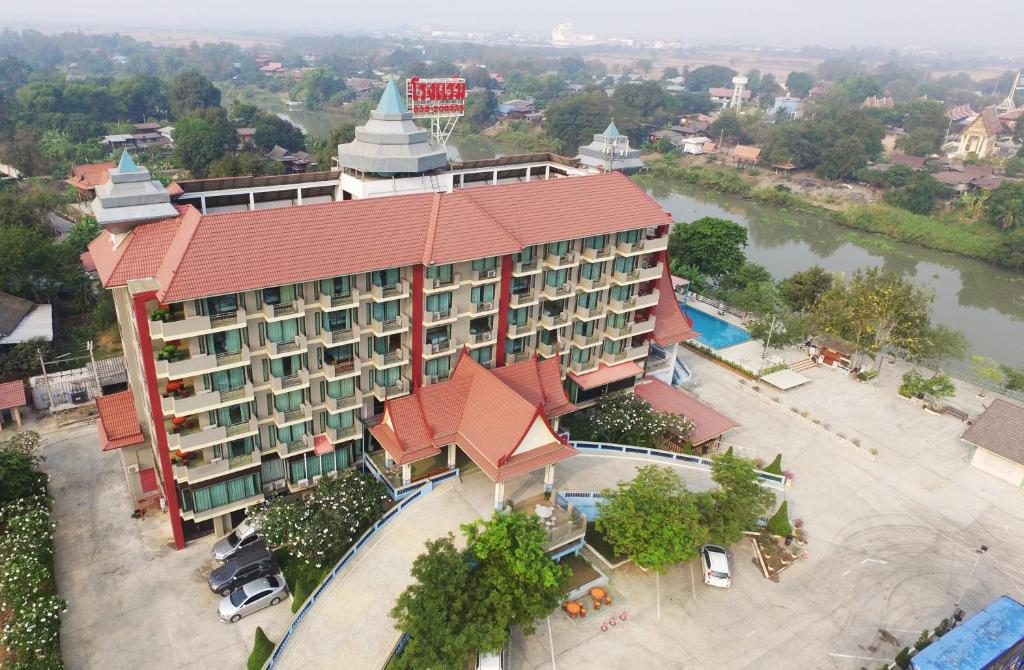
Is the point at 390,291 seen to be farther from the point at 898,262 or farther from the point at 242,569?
the point at 898,262

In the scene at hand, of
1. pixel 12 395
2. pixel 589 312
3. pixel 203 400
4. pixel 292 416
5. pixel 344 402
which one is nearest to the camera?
pixel 203 400

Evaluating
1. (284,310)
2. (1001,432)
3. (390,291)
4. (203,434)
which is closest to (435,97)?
(390,291)

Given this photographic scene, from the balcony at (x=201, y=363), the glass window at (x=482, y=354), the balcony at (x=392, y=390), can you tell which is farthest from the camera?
the glass window at (x=482, y=354)

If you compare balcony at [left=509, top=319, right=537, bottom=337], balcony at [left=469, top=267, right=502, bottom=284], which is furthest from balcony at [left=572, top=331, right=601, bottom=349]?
balcony at [left=469, top=267, right=502, bottom=284]

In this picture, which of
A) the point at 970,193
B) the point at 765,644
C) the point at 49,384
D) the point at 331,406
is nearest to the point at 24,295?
the point at 49,384

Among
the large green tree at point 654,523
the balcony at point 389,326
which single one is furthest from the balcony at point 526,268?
the large green tree at point 654,523

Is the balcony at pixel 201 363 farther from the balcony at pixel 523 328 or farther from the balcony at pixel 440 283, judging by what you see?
the balcony at pixel 523 328

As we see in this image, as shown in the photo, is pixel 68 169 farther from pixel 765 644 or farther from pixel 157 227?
pixel 765 644
